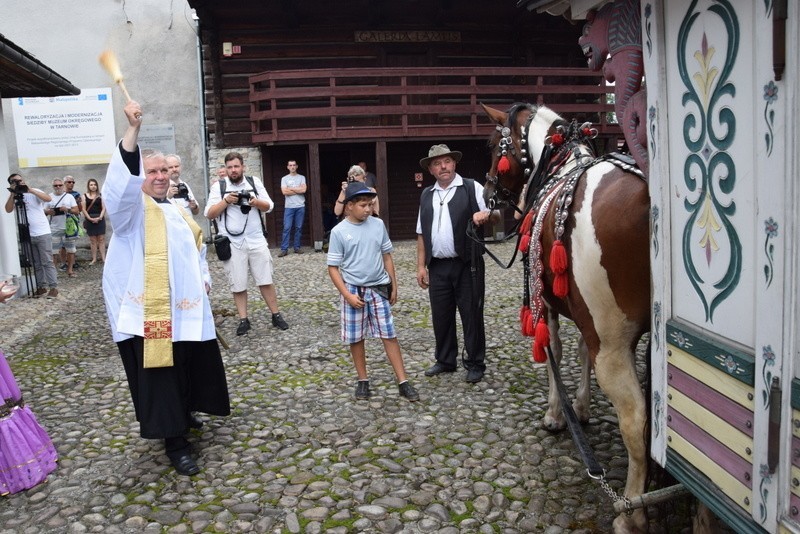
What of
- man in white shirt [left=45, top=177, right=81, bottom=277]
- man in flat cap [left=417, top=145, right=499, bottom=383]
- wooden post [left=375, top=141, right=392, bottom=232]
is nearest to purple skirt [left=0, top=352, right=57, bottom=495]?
man in flat cap [left=417, top=145, right=499, bottom=383]

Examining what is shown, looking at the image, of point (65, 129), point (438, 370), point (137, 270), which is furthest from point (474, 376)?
point (65, 129)

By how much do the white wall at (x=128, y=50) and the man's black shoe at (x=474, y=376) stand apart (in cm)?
1269

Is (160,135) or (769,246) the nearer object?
(769,246)

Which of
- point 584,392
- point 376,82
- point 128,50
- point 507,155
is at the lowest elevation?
point 584,392

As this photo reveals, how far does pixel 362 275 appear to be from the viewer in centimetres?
474

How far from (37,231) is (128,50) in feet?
25.6

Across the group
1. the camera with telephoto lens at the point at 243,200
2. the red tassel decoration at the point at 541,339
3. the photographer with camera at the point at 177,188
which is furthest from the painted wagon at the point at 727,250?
the camera with telephoto lens at the point at 243,200

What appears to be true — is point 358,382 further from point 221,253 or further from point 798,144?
point 798,144

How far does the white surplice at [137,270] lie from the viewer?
11.8ft

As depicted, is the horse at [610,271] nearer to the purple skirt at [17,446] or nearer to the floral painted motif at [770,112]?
the floral painted motif at [770,112]

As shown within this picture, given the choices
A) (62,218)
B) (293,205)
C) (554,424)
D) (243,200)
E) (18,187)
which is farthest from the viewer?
(293,205)

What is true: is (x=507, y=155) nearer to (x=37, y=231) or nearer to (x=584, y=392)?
(x=584, y=392)

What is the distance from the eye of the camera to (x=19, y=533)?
3.14m

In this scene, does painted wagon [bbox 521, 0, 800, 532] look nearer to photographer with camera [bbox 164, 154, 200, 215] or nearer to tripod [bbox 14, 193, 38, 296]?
photographer with camera [bbox 164, 154, 200, 215]
